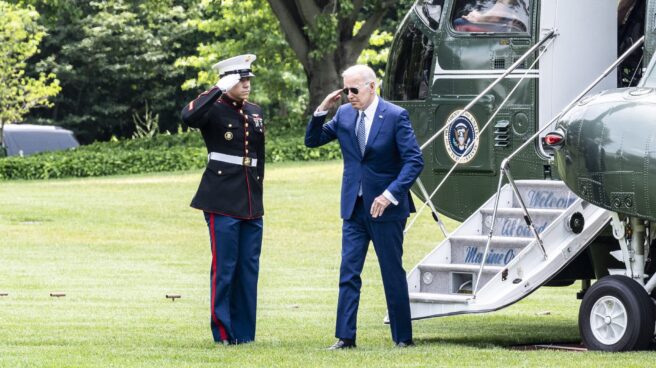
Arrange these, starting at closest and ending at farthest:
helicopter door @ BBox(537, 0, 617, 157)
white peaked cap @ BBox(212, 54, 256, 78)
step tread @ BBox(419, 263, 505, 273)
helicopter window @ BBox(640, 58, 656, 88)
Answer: helicopter window @ BBox(640, 58, 656, 88) → white peaked cap @ BBox(212, 54, 256, 78) → step tread @ BBox(419, 263, 505, 273) → helicopter door @ BBox(537, 0, 617, 157)

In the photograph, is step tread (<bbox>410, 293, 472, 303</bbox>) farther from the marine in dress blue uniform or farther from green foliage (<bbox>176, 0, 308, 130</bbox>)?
green foliage (<bbox>176, 0, 308, 130</bbox>)

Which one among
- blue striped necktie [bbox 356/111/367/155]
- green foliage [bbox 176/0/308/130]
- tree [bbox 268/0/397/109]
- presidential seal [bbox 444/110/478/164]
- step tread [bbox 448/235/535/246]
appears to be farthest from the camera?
green foliage [bbox 176/0/308/130]

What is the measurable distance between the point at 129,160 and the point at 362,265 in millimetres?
24823

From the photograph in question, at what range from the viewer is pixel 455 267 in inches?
400

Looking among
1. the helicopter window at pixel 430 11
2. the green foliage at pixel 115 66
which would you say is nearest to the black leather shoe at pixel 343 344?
the helicopter window at pixel 430 11

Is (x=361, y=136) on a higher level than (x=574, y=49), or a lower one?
lower

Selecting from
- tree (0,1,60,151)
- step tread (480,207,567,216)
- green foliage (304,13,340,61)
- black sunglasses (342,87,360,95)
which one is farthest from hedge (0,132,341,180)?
black sunglasses (342,87,360,95)

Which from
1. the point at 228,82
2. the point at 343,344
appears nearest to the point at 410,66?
the point at 228,82

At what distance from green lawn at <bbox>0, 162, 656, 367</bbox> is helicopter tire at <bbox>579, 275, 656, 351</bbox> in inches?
10.0

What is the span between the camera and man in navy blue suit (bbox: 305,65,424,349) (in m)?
9.22

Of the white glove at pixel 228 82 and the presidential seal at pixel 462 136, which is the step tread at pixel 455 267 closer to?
the presidential seal at pixel 462 136

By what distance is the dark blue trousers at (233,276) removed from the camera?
9.61 meters

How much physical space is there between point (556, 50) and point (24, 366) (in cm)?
464

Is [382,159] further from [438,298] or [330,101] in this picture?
[438,298]
